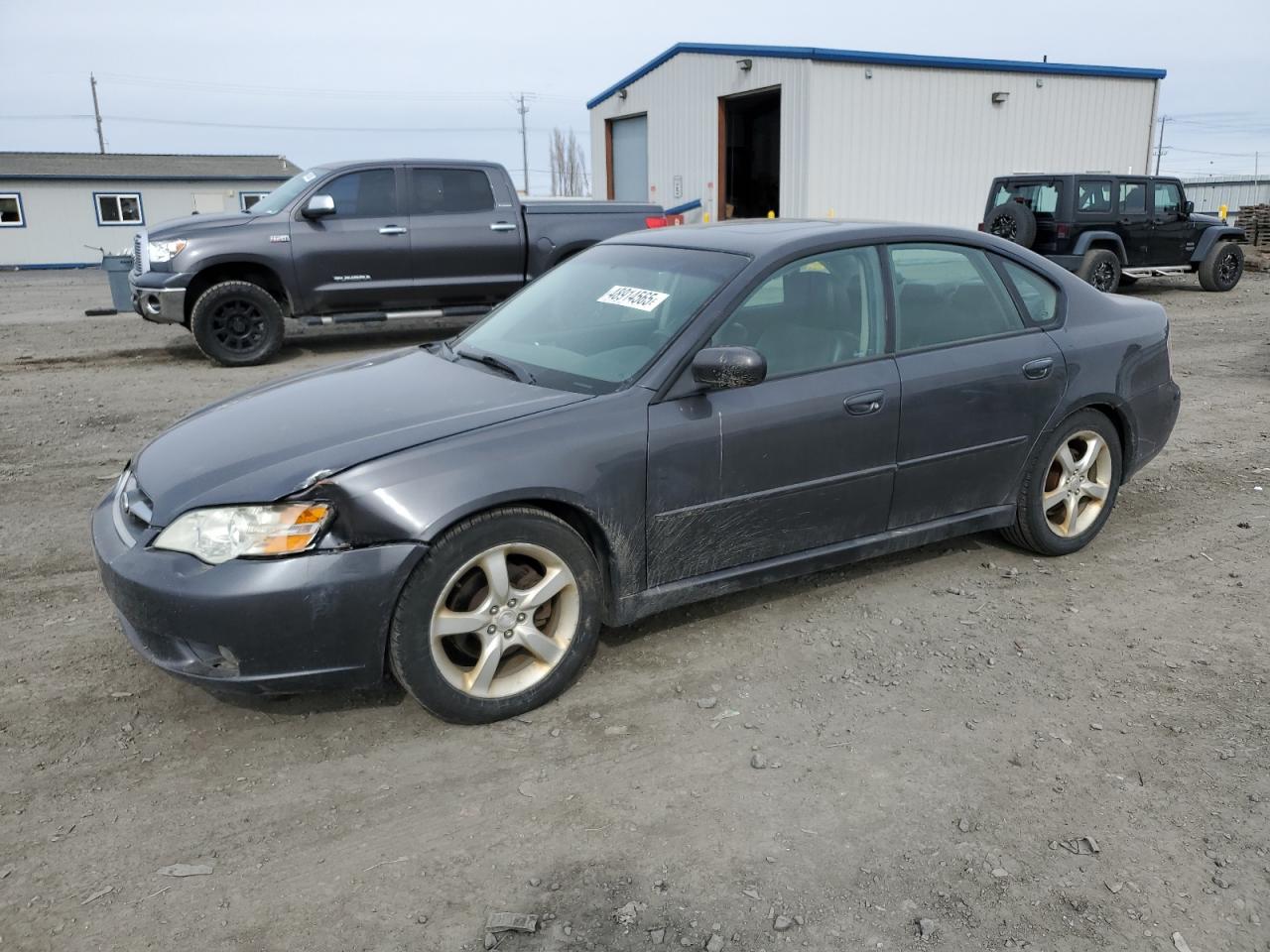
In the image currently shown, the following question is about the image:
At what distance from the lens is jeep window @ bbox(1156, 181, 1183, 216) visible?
15250mm

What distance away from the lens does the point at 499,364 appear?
3.96m

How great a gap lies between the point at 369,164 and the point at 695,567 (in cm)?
823

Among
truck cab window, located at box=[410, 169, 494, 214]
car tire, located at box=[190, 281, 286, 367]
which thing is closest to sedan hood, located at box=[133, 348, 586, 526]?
car tire, located at box=[190, 281, 286, 367]

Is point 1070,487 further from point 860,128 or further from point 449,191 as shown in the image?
point 860,128

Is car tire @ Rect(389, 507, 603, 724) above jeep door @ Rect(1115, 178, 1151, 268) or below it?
below

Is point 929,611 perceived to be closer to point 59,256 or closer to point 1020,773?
point 1020,773

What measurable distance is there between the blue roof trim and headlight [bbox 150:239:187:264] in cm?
1138

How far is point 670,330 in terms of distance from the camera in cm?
369

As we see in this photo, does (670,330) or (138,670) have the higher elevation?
(670,330)

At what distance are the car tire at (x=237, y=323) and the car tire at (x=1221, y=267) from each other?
14.2 metres

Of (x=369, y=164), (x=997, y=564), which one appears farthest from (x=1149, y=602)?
(x=369, y=164)

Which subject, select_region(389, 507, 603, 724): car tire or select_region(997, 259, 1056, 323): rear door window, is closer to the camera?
select_region(389, 507, 603, 724): car tire

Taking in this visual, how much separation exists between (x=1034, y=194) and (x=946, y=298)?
477 inches

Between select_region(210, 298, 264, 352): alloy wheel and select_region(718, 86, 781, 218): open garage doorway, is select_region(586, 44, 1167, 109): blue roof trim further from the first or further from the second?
select_region(210, 298, 264, 352): alloy wheel
